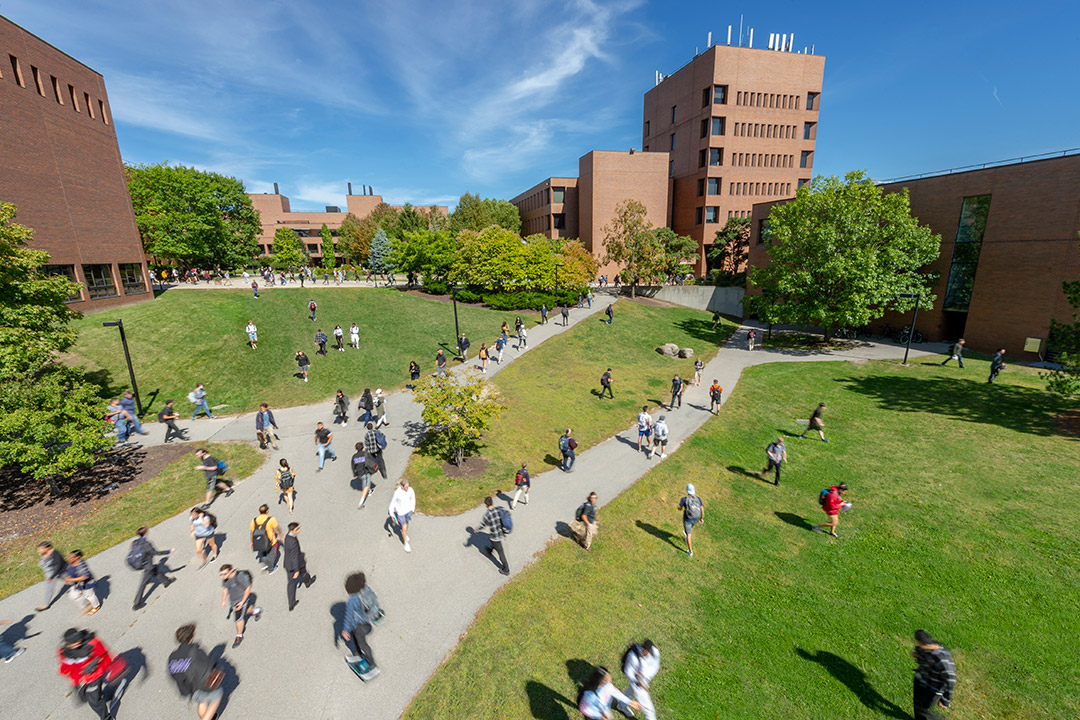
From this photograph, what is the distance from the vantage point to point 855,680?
712cm

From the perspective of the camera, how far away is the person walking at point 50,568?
780cm

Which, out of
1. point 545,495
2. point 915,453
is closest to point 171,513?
point 545,495

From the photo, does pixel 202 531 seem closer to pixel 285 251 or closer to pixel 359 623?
pixel 359 623

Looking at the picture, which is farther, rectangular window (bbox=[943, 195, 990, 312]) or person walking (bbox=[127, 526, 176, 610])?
rectangular window (bbox=[943, 195, 990, 312])

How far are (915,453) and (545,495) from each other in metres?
13.4

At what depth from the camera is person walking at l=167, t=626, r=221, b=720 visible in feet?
18.7

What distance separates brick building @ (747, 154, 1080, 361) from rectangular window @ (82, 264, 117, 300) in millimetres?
54821

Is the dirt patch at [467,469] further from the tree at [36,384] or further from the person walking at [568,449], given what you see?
the tree at [36,384]

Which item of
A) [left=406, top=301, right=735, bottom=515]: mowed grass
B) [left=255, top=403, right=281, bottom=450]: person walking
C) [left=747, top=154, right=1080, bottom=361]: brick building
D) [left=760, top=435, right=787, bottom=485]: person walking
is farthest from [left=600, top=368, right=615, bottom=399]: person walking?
[left=747, top=154, right=1080, bottom=361]: brick building

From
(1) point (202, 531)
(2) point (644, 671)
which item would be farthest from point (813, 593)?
(1) point (202, 531)

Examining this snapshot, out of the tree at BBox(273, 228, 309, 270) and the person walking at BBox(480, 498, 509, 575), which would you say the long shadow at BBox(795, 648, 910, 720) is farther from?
the tree at BBox(273, 228, 309, 270)

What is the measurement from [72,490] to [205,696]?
37.2 ft

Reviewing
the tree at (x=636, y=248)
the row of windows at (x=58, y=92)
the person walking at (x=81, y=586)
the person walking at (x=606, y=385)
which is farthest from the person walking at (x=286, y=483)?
the tree at (x=636, y=248)

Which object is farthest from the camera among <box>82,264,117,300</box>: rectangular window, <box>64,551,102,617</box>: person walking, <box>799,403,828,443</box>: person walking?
<box>82,264,117,300</box>: rectangular window
